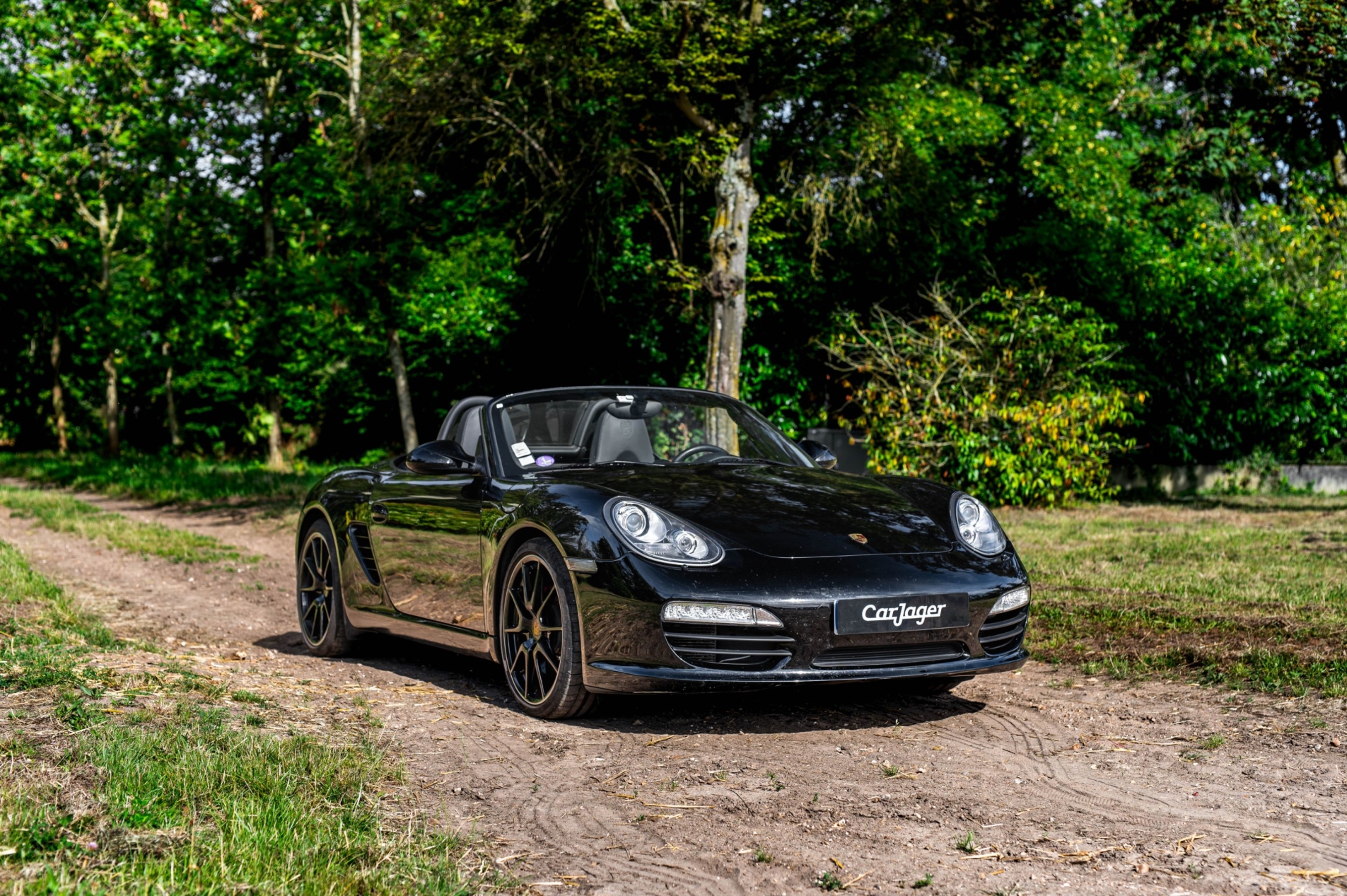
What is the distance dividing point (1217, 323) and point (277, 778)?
54.3 feet

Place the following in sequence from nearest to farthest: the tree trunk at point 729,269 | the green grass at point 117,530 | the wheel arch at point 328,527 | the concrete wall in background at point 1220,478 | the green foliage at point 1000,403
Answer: the wheel arch at point 328,527 < the green grass at point 117,530 < the tree trunk at point 729,269 < the green foliage at point 1000,403 < the concrete wall in background at point 1220,478

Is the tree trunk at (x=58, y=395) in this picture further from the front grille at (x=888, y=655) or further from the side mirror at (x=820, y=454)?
the front grille at (x=888, y=655)

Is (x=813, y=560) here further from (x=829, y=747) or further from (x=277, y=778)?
(x=277, y=778)

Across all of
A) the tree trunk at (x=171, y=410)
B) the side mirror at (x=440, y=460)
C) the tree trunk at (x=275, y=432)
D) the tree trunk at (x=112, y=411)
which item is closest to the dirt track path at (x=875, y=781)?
the side mirror at (x=440, y=460)

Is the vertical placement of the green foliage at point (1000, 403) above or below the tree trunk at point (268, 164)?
below

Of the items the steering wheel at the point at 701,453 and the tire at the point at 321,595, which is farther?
the tire at the point at 321,595

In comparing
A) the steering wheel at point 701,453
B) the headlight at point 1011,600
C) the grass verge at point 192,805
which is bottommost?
the grass verge at point 192,805

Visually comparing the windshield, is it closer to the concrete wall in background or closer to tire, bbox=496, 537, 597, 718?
tire, bbox=496, 537, 597, 718

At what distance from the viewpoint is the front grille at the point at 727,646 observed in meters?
4.86

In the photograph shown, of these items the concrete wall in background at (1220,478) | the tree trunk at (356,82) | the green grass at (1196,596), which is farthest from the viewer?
Result: the concrete wall in background at (1220,478)

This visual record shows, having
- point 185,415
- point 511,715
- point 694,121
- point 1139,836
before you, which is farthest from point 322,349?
point 1139,836

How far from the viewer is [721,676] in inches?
191

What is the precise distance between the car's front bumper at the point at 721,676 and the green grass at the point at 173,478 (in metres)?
13.7

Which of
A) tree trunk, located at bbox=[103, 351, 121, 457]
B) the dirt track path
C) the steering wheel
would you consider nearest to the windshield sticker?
the steering wheel
